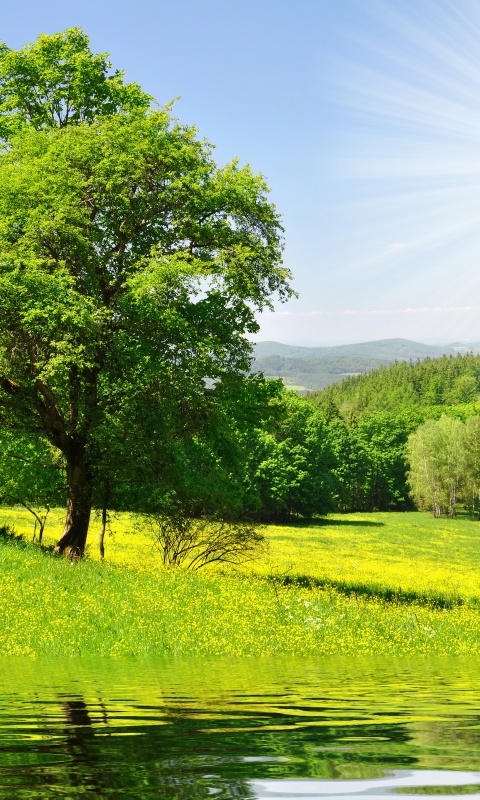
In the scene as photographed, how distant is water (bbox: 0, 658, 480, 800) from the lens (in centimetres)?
167

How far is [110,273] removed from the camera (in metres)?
24.8

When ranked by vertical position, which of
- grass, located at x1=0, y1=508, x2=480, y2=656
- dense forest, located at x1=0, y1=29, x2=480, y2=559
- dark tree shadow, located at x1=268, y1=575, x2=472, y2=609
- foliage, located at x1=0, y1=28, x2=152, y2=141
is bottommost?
dark tree shadow, located at x1=268, y1=575, x2=472, y2=609

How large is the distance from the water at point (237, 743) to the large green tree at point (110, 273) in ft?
57.0

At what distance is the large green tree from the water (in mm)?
17377

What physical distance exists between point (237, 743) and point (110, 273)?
23.5 metres

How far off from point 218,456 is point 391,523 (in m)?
82.8

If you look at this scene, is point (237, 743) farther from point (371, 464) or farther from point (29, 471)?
point (371, 464)

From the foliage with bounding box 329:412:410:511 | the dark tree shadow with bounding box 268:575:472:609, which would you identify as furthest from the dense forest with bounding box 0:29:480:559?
the foliage with bounding box 329:412:410:511

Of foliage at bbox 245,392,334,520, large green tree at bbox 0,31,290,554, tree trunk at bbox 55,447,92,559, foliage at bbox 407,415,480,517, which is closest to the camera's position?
large green tree at bbox 0,31,290,554

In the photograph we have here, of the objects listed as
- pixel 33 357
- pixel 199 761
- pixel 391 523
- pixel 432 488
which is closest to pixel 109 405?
pixel 33 357

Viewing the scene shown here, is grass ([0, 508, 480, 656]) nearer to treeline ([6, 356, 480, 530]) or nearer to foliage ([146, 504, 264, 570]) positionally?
foliage ([146, 504, 264, 570])

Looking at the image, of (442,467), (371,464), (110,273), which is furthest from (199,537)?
(371,464)

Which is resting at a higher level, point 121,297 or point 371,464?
point 121,297

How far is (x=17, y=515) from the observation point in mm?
64500
